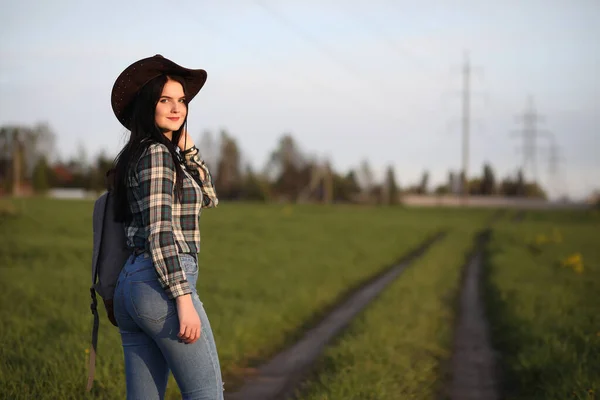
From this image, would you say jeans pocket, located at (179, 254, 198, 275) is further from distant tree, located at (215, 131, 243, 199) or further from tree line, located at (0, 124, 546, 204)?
distant tree, located at (215, 131, 243, 199)

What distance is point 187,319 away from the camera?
8.98 ft

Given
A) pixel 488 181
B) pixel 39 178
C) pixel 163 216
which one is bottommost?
pixel 163 216

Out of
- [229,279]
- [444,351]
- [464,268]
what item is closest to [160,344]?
[444,351]

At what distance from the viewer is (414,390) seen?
6406 mm

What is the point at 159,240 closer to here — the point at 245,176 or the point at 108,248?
the point at 108,248

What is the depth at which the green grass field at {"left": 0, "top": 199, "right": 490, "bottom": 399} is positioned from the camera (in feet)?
18.9

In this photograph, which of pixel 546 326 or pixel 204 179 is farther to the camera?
pixel 546 326

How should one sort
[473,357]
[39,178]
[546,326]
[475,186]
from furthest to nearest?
[475,186] < [39,178] < [546,326] < [473,357]

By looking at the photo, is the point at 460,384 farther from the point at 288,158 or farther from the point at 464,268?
the point at 288,158

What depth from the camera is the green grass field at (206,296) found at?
5.77m

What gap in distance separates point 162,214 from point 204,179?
0.62 metres

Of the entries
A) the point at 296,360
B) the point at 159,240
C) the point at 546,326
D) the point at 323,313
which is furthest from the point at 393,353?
→ the point at 159,240

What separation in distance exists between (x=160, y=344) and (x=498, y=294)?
1091cm

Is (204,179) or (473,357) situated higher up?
(204,179)
